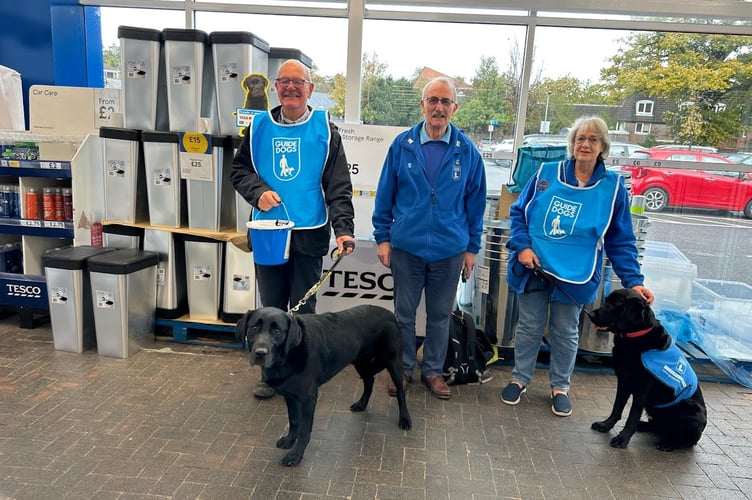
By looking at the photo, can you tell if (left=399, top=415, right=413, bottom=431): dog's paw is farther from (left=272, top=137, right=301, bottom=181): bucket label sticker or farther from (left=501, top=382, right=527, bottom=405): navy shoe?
(left=272, top=137, right=301, bottom=181): bucket label sticker

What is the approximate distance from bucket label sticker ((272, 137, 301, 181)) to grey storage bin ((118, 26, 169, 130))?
4.67 feet

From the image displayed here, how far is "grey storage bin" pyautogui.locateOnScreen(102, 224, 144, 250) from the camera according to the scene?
375 centimetres

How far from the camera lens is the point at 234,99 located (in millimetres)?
3549

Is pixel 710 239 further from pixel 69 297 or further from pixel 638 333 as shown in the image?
pixel 69 297

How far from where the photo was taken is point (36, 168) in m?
3.79

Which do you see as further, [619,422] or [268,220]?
[619,422]

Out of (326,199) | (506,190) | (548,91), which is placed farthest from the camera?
(548,91)

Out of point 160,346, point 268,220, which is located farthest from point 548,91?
point 160,346

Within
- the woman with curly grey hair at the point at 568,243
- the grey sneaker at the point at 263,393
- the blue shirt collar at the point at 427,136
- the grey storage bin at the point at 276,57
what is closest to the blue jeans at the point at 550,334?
the woman with curly grey hair at the point at 568,243

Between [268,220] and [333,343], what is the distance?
0.77 meters

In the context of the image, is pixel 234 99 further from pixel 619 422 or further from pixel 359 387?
pixel 619 422

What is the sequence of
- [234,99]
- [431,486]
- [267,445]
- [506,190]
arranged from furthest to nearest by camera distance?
[506,190]
[234,99]
[267,445]
[431,486]

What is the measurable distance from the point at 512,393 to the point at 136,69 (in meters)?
3.38

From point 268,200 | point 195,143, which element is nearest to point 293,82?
point 268,200
